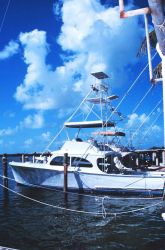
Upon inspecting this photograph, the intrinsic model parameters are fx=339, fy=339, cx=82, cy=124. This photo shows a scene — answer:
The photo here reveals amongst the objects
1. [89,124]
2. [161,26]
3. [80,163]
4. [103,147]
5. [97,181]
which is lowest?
[97,181]

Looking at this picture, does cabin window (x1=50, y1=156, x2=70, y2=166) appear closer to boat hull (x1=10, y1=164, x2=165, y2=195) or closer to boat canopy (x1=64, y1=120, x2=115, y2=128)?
boat hull (x1=10, y1=164, x2=165, y2=195)

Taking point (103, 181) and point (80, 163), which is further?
point (80, 163)

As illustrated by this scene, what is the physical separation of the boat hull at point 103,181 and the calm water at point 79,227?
142 centimetres

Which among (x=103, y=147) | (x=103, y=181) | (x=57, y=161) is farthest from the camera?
(x=57, y=161)

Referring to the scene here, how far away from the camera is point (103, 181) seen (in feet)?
75.5

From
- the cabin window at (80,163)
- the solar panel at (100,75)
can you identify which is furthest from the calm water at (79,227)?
the solar panel at (100,75)

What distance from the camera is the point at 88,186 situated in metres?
23.5

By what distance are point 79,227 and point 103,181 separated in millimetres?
8516

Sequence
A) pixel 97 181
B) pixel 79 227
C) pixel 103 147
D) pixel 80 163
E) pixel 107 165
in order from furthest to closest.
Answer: pixel 103 147 < pixel 80 163 < pixel 107 165 < pixel 97 181 < pixel 79 227

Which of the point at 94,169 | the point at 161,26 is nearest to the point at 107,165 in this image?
the point at 94,169

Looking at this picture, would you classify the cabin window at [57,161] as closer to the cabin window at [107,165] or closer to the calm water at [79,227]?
the cabin window at [107,165]

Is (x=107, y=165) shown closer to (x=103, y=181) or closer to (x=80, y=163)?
(x=103, y=181)

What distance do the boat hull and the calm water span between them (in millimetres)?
1422

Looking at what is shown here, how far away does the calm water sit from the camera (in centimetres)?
1229
